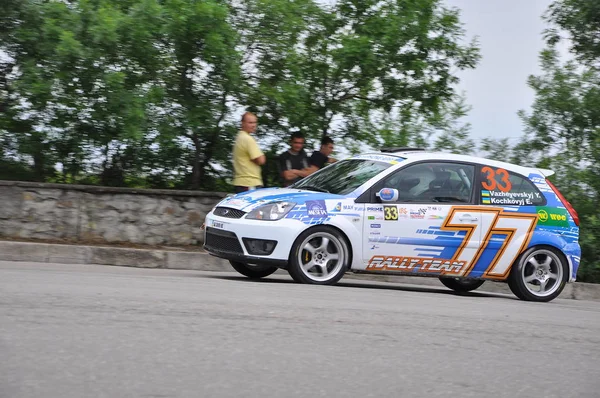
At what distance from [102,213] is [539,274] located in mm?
6142

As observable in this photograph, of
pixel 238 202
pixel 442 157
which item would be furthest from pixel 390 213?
pixel 238 202

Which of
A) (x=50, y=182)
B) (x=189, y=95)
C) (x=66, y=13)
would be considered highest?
(x=66, y=13)

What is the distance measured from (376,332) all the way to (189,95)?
745cm

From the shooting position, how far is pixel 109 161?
13.7 m

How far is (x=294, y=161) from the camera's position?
1305cm

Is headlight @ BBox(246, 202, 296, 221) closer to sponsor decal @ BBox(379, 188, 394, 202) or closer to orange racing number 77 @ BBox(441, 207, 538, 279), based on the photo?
sponsor decal @ BBox(379, 188, 394, 202)

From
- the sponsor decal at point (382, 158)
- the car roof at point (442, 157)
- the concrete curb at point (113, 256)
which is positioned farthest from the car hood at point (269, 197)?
the concrete curb at point (113, 256)

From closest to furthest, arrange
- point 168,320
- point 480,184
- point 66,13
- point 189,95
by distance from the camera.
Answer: point 168,320 < point 480,184 < point 66,13 < point 189,95

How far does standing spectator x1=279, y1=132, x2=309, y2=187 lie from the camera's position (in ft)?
42.5

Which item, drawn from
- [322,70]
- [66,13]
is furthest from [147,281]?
[322,70]

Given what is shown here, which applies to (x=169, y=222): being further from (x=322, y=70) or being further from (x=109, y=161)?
(x=322, y=70)

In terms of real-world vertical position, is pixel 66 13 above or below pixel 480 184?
above

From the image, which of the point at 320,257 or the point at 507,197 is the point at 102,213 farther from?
the point at 507,197

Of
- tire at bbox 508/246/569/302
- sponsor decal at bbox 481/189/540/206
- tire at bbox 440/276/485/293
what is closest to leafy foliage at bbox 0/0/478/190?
tire at bbox 440/276/485/293
